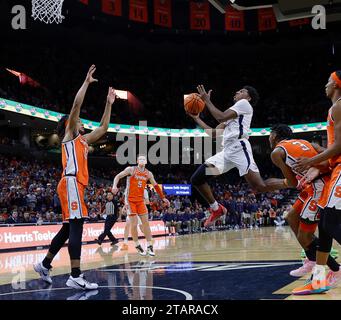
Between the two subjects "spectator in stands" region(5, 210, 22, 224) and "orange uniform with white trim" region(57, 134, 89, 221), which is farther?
"spectator in stands" region(5, 210, 22, 224)

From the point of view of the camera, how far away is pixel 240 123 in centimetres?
572

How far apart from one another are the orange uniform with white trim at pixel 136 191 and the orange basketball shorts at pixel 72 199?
4124 mm

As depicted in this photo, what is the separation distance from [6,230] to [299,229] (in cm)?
929

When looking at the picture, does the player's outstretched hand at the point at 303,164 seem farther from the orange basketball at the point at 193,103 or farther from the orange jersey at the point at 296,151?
the orange basketball at the point at 193,103

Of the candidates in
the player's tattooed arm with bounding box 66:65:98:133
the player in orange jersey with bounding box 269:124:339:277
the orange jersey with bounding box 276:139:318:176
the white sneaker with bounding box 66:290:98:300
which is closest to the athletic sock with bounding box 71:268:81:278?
the white sneaker with bounding box 66:290:98:300

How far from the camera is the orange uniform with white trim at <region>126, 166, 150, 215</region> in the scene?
31.0 ft

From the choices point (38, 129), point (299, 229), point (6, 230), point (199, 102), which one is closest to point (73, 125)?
point (199, 102)

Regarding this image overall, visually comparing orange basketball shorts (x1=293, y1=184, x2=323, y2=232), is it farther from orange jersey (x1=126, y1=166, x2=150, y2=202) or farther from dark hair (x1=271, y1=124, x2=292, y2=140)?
orange jersey (x1=126, y1=166, x2=150, y2=202)

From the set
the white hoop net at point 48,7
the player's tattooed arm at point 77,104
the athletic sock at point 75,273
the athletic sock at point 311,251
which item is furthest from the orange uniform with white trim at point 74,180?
the white hoop net at point 48,7

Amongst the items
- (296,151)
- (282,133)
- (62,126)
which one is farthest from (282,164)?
(62,126)

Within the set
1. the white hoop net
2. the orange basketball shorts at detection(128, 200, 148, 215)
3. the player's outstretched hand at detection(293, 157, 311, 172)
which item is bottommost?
the orange basketball shorts at detection(128, 200, 148, 215)

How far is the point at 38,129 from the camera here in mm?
29938

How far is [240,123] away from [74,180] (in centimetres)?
221

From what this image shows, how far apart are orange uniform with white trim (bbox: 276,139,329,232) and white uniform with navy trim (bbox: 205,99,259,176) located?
0.73 m
